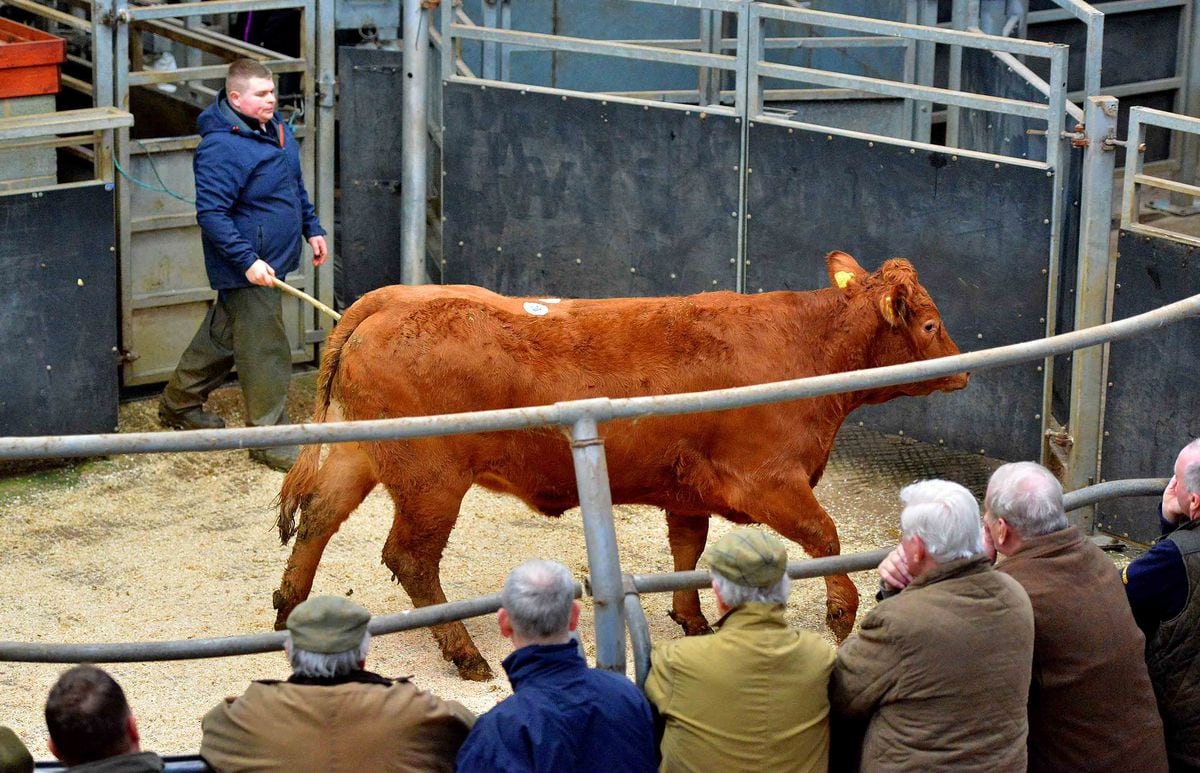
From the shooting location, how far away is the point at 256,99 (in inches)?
350

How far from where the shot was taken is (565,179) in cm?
1000

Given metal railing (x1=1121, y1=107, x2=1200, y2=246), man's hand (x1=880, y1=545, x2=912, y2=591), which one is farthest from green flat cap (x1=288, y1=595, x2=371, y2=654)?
metal railing (x1=1121, y1=107, x2=1200, y2=246)

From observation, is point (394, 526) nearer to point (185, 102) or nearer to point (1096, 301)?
point (1096, 301)

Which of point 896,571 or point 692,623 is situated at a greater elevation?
point 896,571

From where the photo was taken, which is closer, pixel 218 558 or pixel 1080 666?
pixel 1080 666

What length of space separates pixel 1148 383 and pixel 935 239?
1.42m

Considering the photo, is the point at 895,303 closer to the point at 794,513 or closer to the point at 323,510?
the point at 794,513

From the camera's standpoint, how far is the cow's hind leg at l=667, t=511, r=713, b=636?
7379 mm

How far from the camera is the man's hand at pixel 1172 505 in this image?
4.69 metres

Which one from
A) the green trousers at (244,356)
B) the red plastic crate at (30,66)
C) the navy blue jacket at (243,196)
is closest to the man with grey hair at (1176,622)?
the navy blue jacket at (243,196)

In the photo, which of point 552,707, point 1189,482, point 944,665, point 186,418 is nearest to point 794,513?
point 1189,482

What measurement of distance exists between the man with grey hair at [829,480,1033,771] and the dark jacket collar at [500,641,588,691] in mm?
669

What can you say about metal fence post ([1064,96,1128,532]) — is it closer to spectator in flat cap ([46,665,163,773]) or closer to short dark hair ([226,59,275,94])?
short dark hair ([226,59,275,94])

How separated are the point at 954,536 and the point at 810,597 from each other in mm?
3729
